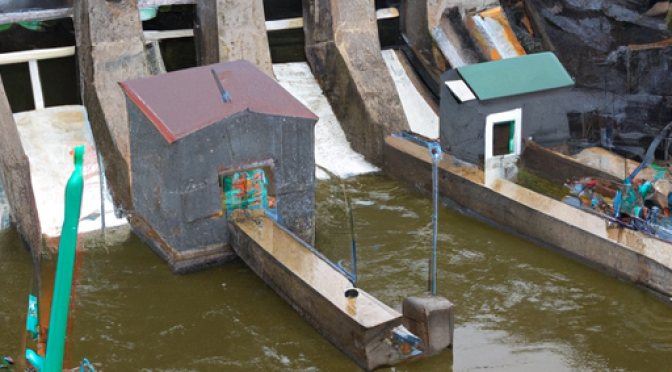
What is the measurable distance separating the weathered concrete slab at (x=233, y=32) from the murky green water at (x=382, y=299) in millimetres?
3463

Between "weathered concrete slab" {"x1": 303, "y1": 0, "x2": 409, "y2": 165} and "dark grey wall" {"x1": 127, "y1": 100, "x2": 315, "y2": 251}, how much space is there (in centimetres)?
321

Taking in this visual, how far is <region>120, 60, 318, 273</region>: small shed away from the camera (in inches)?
333


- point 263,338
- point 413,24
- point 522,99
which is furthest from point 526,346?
point 413,24

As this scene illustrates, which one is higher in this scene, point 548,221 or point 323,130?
point 323,130

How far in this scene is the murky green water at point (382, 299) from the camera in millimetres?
7223

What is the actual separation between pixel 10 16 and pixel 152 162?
4.42m

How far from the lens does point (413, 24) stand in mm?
14031

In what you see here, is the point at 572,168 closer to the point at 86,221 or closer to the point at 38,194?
the point at 86,221

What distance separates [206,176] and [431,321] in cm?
285

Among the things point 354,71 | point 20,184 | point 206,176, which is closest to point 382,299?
point 206,176

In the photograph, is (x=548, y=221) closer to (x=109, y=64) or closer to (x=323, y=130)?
(x=323, y=130)

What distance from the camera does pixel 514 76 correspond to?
420 inches

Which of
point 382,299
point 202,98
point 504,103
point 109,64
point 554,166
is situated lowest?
point 382,299

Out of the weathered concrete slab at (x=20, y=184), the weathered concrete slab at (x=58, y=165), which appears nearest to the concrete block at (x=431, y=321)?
the weathered concrete slab at (x=58, y=165)
